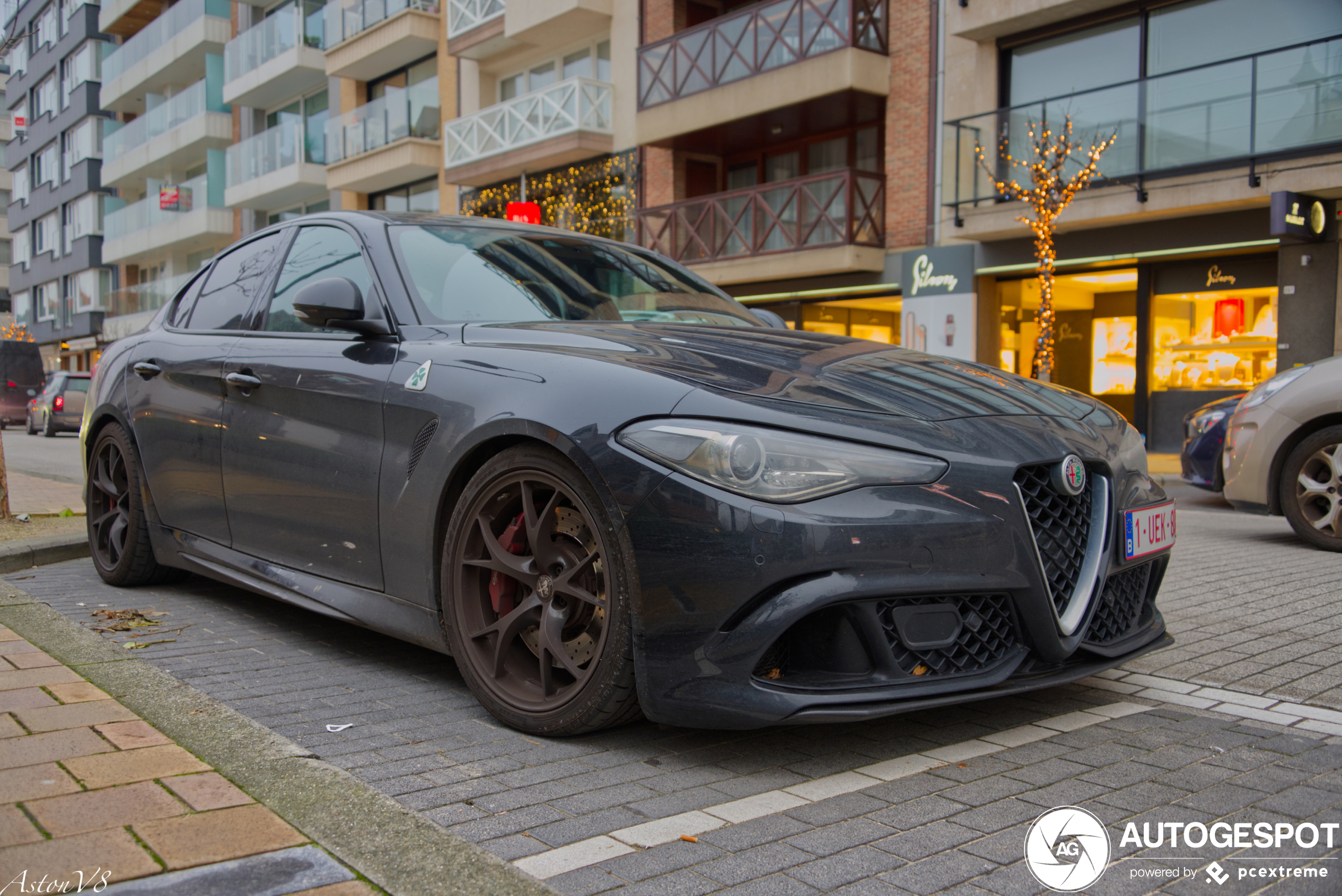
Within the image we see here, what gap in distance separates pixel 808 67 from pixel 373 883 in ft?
59.6

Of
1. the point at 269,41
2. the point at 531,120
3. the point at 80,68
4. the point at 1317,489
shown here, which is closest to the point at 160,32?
the point at 269,41

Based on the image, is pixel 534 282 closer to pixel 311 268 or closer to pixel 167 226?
pixel 311 268

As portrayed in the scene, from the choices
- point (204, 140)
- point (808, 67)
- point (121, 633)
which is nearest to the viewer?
point (121, 633)

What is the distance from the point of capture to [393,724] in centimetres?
301

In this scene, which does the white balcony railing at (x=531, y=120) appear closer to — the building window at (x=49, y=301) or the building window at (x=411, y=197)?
the building window at (x=411, y=197)

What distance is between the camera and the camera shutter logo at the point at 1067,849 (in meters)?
2.06

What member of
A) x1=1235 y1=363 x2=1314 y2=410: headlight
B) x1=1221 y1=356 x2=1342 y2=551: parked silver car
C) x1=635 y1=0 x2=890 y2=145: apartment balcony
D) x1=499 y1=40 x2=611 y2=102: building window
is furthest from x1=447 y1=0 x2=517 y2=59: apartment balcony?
x1=1221 y1=356 x2=1342 y2=551: parked silver car

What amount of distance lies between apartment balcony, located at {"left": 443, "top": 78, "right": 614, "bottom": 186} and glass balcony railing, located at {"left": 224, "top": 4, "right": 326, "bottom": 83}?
9010 mm

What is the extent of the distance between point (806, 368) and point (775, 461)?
22.6 inches

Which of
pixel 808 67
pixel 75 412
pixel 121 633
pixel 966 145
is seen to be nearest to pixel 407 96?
pixel 75 412

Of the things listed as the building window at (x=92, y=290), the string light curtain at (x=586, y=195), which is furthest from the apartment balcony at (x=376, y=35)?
the building window at (x=92, y=290)

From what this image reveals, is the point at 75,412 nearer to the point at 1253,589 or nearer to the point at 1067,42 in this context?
the point at 1067,42

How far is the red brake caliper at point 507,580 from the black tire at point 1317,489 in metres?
5.46

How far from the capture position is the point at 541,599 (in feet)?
9.40
